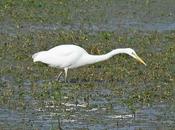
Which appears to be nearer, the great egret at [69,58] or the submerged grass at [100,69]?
the submerged grass at [100,69]

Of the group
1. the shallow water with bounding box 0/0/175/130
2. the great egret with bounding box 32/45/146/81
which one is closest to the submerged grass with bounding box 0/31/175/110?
the shallow water with bounding box 0/0/175/130

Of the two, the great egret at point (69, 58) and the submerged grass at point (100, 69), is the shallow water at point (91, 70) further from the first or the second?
the great egret at point (69, 58)

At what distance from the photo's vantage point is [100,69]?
617 inches

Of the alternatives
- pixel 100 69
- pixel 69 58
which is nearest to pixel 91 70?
pixel 100 69

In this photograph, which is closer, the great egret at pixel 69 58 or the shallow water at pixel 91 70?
the shallow water at pixel 91 70

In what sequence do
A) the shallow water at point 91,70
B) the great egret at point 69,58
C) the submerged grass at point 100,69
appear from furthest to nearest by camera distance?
the great egret at point 69,58 < the submerged grass at point 100,69 < the shallow water at point 91,70

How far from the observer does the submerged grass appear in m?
13.2

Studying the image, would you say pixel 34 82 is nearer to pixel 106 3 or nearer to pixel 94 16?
pixel 94 16

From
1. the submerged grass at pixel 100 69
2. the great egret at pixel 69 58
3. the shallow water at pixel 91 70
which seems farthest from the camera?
the great egret at pixel 69 58

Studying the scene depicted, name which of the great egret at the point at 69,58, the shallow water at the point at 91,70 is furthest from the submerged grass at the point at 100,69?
the great egret at the point at 69,58

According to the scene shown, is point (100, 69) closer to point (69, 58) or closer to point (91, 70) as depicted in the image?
point (91, 70)

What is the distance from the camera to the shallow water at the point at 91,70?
11.5 meters

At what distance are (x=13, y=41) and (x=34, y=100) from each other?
18.8 feet

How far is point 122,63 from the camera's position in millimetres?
16156
